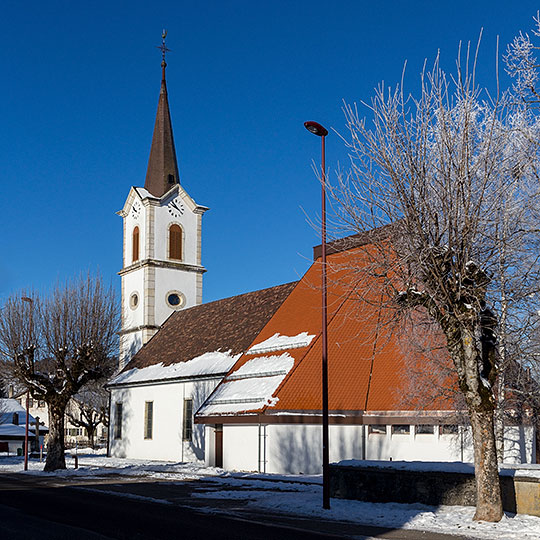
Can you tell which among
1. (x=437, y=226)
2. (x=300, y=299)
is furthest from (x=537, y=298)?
(x=300, y=299)

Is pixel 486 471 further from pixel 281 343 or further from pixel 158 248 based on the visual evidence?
pixel 158 248

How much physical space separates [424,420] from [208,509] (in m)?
11.6

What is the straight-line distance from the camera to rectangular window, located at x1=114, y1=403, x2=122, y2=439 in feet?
158

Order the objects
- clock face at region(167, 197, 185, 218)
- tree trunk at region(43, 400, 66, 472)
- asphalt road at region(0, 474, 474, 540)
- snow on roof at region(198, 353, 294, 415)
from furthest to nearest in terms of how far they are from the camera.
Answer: clock face at region(167, 197, 185, 218)
tree trunk at region(43, 400, 66, 472)
snow on roof at region(198, 353, 294, 415)
asphalt road at region(0, 474, 474, 540)

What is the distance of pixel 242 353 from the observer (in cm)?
3662

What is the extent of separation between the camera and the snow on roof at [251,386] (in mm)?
30328

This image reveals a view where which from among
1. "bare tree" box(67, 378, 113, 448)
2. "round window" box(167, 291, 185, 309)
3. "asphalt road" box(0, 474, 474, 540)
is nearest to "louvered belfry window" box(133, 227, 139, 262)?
"round window" box(167, 291, 185, 309)

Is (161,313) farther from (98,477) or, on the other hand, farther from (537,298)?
(537,298)

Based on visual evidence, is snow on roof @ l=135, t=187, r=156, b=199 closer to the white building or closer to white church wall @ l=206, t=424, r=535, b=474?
the white building

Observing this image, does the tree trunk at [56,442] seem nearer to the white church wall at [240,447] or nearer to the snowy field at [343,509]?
the snowy field at [343,509]

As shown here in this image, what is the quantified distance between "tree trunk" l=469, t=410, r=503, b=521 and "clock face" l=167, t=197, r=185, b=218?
1611 inches

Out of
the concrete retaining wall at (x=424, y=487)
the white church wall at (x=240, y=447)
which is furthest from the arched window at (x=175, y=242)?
the concrete retaining wall at (x=424, y=487)

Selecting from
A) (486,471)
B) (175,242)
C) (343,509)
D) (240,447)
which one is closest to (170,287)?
(175,242)

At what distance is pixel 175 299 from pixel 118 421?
950 cm
